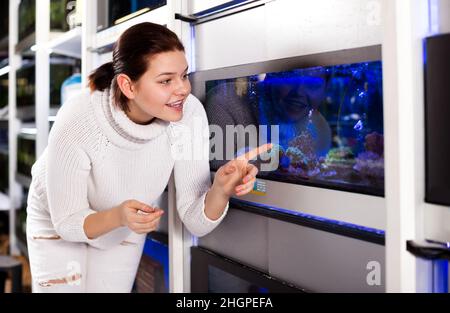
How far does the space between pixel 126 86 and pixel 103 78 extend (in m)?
0.09

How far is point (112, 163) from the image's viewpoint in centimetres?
88

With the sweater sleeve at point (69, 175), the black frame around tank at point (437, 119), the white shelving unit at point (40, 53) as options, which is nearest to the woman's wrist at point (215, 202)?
the sweater sleeve at point (69, 175)

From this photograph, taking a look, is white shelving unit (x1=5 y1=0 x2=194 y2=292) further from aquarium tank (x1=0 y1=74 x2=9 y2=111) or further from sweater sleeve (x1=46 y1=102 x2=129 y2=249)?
sweater sleeve (x1=46 y1=102 x2=129 y2=249)

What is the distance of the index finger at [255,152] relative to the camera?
82 centimetres

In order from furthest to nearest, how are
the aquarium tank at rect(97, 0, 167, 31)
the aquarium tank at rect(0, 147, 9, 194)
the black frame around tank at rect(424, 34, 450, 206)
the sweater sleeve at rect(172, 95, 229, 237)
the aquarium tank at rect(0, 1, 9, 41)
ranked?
the aquarium tank at rect(0, 147, 9, 194) < the aquarium tank at rect(0, 1, 9, 41) < the aquarium tank at rect(97, 0, 167, 31) < the sweater sleeve at rect(172, 95, 229, 237) < the black frame around tank at rect(424, 34, 450, 206)

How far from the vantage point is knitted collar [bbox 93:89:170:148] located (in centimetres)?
85

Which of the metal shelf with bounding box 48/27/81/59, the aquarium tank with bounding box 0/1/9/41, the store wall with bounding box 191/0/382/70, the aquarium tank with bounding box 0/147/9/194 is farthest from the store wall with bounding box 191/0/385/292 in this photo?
the aquarium tank with bounding box 0/147/9/194

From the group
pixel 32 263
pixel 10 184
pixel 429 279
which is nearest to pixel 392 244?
pixel 429 279

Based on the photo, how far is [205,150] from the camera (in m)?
0.92

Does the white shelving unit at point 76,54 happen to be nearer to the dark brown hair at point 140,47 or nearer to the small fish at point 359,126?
the dark brown hair at point 140,47

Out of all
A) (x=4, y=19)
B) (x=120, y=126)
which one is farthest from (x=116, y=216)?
(x=4, y=19)

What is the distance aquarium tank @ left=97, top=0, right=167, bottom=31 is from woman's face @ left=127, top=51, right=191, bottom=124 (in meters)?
0.29
